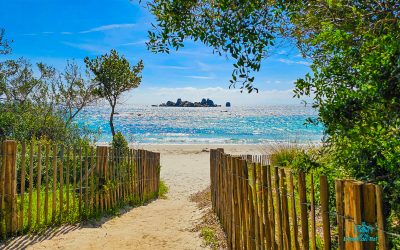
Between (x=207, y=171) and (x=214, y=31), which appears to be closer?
(x=214, y=31)

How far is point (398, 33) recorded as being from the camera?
3596 millimetres

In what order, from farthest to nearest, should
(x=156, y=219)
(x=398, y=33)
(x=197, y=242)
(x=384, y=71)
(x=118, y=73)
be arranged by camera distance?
(x=118, y=73) < (x=156, y=219) < (x=197, y=242) < (x=398, y=33) < (x=384, y=71)

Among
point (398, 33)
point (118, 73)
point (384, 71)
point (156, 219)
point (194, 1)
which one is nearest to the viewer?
point (384, 71)

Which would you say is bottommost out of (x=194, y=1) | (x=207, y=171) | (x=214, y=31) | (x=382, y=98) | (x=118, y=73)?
(x=207, y=171)

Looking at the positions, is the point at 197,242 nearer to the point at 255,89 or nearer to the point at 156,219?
the point at 156,219

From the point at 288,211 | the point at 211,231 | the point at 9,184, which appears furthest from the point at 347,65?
the point at 9,184

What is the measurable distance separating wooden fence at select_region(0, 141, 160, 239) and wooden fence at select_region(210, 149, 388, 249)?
2.98 metres

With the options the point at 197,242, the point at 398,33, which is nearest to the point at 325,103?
the point at 398,33

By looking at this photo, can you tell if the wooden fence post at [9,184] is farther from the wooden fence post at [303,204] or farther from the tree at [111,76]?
the tree at [111,76]

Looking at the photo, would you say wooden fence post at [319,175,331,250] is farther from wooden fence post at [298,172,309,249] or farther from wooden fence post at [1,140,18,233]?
wooden fence post at [1,140,18,233]

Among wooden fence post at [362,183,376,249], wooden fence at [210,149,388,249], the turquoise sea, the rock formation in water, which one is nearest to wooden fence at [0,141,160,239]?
wooden fence at [210,149,388,249]

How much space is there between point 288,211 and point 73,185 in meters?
4.70

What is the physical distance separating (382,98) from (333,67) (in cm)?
64

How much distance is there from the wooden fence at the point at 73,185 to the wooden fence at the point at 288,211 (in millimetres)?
2981
